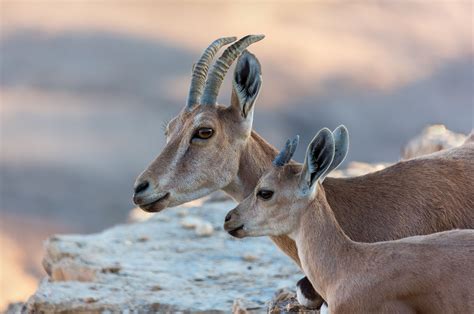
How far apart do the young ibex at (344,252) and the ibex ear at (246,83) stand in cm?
81

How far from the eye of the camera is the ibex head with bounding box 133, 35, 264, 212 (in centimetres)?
1068

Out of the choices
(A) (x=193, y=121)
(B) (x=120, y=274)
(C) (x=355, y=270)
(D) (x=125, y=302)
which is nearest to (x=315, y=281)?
(C) (x=355, y=270)

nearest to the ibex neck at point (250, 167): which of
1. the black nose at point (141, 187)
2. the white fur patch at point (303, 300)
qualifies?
the black nose at point (141, 187)

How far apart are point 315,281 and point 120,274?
4501mm

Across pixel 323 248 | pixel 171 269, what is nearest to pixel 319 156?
pixel 323 248

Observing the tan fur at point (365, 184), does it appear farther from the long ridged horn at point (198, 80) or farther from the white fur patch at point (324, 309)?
the white fur patch at point (324, 309)

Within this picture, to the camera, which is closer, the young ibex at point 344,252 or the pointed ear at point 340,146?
the young ibex at point 344,252

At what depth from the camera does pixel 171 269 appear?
14391 millimetres

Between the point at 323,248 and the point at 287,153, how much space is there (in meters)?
0.90

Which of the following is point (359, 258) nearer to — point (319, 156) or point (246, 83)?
point (319, 156)

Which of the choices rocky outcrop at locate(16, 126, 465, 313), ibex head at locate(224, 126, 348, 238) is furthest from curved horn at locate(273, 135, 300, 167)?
rocky outcrop at locate(16, 126, 465, 313)

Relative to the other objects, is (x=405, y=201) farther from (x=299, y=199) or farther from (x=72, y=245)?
(x=72, y=245)

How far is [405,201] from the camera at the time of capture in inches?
414

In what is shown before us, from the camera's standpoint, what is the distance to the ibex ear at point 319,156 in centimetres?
Result: 986
